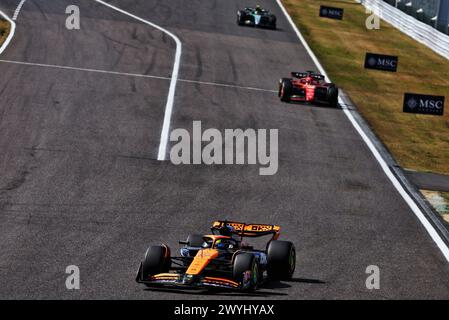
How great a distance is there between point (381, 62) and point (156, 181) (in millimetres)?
15832

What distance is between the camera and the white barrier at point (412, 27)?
51.0 meters

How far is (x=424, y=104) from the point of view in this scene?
30.0 metres

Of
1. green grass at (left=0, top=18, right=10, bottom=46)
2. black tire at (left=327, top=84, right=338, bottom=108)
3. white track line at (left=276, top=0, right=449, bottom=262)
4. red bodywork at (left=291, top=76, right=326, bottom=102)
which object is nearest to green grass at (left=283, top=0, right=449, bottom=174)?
white track line at (left=276, top=0, right=449, bottom=262)

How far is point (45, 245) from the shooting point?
61.2 ft

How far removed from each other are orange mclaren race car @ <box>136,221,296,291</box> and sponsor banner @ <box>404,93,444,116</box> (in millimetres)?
13072

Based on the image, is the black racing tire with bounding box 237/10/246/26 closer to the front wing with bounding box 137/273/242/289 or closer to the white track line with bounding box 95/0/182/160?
the white track line with bounding box 95/0/182/160

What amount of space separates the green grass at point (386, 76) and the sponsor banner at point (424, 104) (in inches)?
52.4

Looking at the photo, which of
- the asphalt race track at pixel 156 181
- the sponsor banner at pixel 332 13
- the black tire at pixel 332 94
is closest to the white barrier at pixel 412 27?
the sponsor banner at pixel 332 13

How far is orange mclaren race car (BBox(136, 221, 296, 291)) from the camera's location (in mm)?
15812

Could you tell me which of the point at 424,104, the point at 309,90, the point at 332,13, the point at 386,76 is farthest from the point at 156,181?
the point at 332,13

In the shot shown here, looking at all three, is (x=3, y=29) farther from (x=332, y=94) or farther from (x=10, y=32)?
(x=332, y=94)

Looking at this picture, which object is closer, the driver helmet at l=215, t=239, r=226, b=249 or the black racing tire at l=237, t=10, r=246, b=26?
the driver helmet at l=215, t=239, r=226, b=249

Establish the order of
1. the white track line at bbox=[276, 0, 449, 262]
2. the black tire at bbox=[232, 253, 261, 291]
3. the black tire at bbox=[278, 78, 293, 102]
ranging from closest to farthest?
the black tire at bbox=[232, 253, 261, 291] < the white track line at bbox=[276, 0, 449, 262] < the black tire at bbox=[278, 78, 293, 102]
